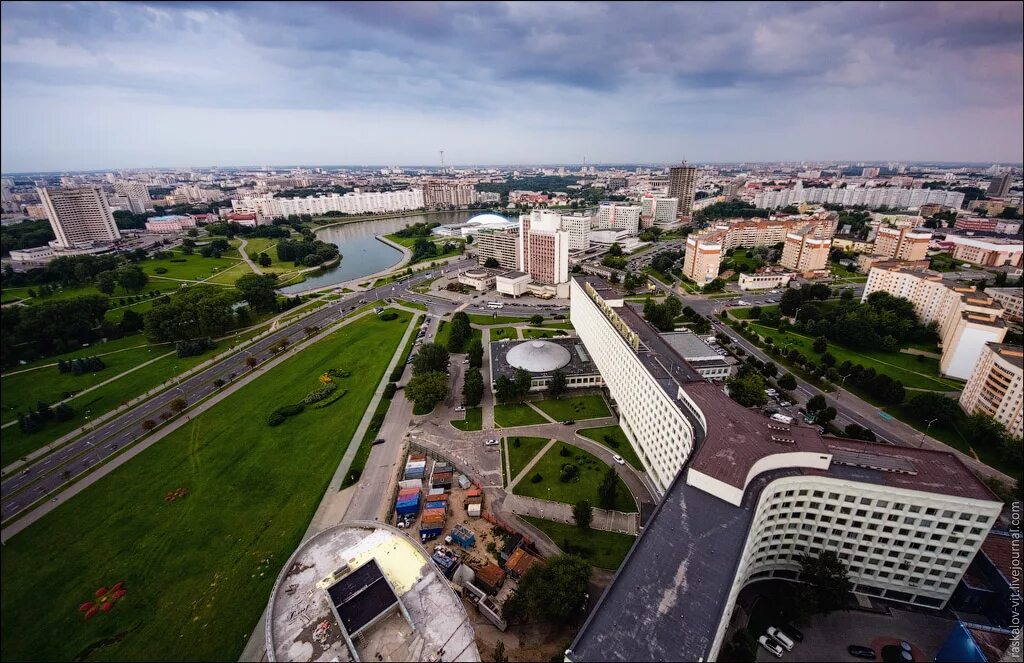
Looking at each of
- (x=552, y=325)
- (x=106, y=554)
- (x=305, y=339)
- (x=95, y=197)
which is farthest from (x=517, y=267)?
(x=95, y=197)

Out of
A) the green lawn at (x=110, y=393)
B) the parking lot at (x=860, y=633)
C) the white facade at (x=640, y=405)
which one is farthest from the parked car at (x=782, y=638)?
the green lawn at (x=110, y=393)

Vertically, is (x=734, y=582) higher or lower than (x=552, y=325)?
higher

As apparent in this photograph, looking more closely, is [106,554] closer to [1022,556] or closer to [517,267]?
[1022,556]

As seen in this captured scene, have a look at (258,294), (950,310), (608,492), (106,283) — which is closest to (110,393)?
(258,294)

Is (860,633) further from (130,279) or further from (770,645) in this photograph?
(130,279)

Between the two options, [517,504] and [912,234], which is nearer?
[517,504]
